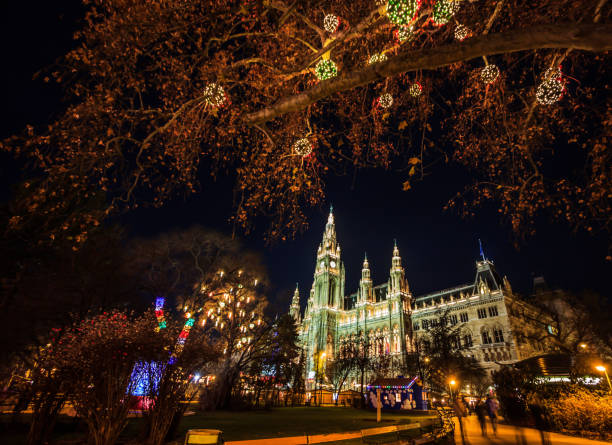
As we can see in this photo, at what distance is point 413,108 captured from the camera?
824cm

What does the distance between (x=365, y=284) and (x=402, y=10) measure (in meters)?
71.0

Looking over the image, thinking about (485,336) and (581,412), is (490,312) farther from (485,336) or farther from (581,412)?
(581,412)

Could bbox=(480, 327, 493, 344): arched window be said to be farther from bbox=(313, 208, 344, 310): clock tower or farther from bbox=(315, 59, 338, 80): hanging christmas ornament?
bbox=(315, 59, 338, 80): hanging christmas ornament

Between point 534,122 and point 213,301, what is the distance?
22763mm

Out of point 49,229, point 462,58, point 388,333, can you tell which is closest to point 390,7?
point 462,58

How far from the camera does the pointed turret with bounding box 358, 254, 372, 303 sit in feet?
229

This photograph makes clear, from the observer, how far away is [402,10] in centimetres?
432

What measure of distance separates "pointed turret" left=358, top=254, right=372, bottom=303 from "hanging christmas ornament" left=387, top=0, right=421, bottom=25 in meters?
69.5

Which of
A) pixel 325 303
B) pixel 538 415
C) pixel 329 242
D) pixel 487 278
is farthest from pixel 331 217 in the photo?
pixel 538 415

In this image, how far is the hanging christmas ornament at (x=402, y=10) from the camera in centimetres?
428

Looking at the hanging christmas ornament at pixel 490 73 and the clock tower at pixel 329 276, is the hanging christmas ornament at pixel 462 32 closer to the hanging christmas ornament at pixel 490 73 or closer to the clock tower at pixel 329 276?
the hanging christmas ornament at pixel 490 73

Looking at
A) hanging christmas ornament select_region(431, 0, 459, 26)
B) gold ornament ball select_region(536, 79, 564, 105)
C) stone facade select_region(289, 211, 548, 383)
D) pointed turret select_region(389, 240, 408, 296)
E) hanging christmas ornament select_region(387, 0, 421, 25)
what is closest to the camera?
hanging christmas ornament select_region(387, 0, 421, 25)

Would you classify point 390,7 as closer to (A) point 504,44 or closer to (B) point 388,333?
(A) point 504,44

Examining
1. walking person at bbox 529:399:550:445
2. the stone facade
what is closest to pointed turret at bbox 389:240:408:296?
the stone facade
